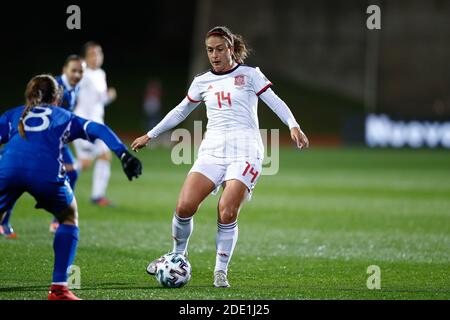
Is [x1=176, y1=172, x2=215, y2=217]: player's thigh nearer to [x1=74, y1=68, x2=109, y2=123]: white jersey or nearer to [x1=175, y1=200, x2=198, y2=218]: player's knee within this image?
[x1=175, y1=200, x2=198, y2=218]: player's knee

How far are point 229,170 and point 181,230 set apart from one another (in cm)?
66

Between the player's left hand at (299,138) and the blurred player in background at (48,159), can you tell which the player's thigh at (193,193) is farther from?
the blurred player in background at (48,159)

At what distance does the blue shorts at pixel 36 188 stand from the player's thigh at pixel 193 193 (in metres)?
1.14

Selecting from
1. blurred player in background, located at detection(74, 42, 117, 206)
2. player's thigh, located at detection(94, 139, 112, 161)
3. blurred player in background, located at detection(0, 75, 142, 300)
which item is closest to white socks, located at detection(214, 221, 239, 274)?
blurred player in background, located at detection(0, 75, 142, 300)

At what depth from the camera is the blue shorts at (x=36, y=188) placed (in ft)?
20.4

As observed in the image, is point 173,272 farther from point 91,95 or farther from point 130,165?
point 91,95

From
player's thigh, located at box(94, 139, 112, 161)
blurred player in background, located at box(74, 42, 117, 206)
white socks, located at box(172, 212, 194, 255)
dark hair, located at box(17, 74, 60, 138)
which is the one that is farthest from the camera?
player's thigh, located at box(94, 139, 112, 161)

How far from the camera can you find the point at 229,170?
726 centimetres

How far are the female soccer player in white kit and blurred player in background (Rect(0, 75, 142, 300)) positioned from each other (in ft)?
3.44

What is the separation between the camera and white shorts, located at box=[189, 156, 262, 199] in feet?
23.7

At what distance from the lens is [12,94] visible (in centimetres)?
3725

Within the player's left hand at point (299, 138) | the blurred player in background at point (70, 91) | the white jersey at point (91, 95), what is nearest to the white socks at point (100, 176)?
the white jersey at point (91, 95)

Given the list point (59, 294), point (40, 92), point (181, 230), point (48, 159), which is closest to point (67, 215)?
point (48, 159)

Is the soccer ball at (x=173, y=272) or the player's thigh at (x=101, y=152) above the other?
the player's thigh at (x=101, y=152)
